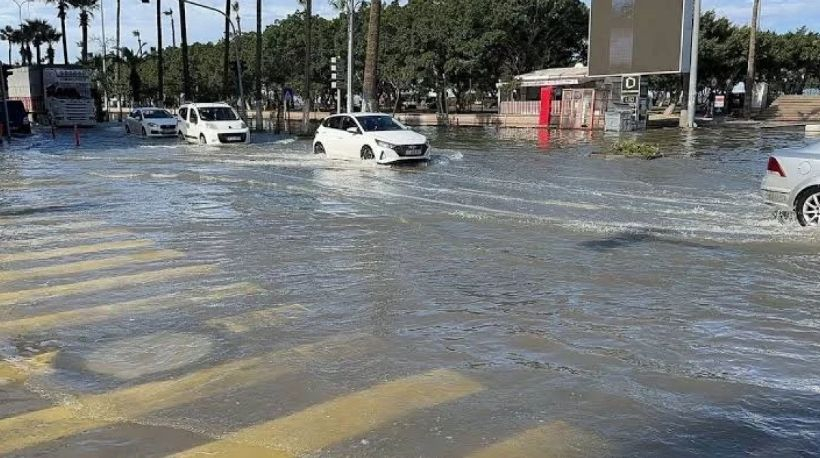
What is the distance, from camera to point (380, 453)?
3889 mm

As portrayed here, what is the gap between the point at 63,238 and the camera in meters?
9.90

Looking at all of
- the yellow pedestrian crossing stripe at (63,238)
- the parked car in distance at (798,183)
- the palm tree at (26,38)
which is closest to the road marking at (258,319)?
the yellow pedestrian crossing stripe at (63,238)

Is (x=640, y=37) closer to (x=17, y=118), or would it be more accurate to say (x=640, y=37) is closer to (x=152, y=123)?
(x=152, y=123)

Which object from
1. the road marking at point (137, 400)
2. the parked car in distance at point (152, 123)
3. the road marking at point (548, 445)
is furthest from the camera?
the parked car in distance at point (152, 123)

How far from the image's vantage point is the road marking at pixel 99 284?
6996 mm

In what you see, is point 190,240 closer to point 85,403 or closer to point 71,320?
point 71,320

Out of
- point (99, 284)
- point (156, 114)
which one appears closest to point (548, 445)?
point (99, 284)

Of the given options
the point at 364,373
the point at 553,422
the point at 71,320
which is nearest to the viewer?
the point at 553,422

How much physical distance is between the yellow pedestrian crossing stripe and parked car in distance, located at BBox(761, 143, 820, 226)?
8.69 metres

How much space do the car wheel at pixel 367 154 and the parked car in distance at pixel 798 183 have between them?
11.3m

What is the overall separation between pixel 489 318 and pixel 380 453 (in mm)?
2580

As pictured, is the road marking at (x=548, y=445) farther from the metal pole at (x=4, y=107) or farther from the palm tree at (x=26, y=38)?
the palm tree at (x=26, y=38)

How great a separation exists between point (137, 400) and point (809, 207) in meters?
8.84

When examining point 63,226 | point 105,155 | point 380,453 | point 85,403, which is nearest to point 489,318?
point 380,453
